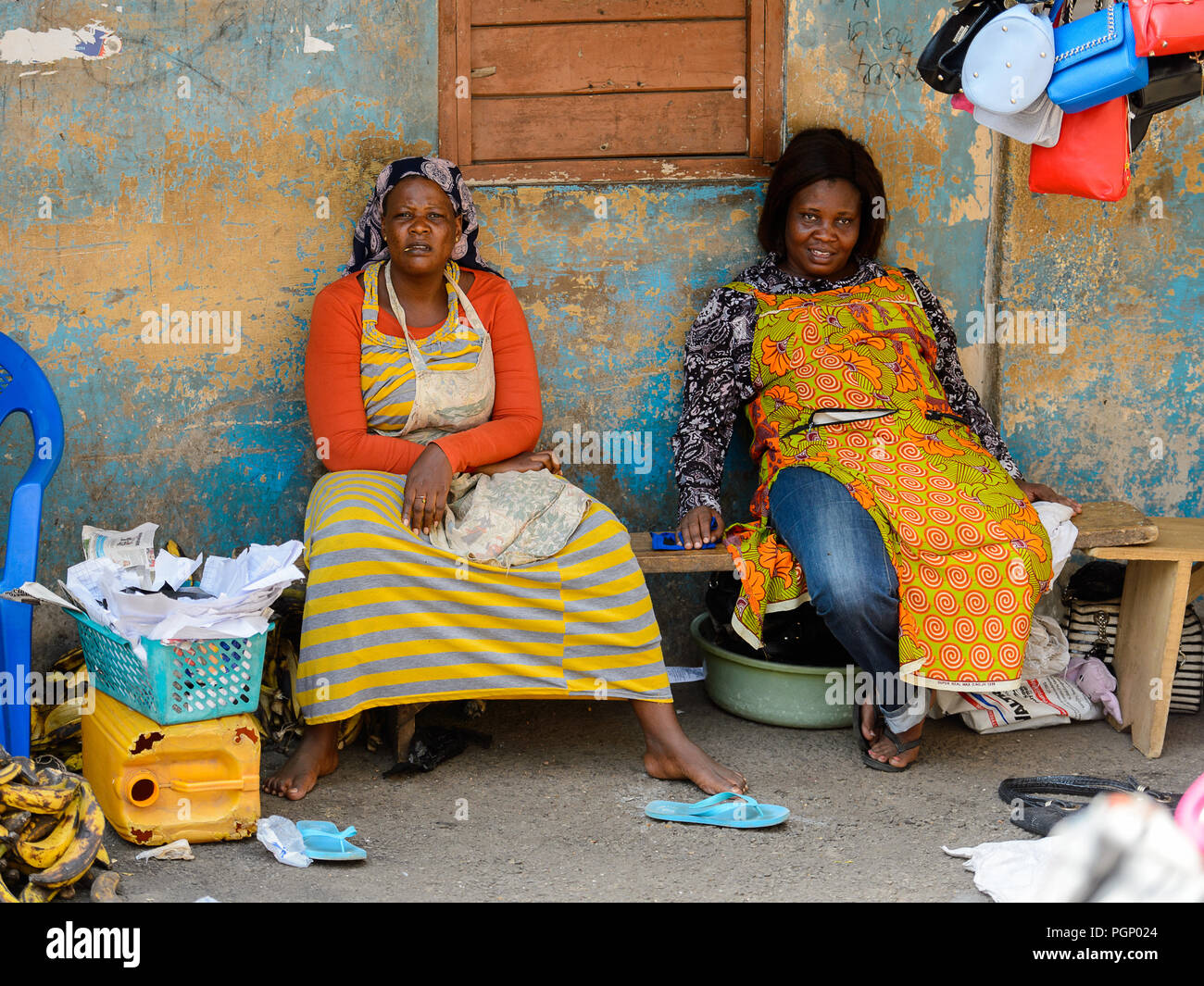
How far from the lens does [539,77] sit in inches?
152

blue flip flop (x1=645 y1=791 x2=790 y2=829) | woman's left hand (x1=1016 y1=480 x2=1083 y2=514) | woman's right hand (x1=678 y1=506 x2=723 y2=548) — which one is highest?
woman's left hand (x1=1016 y1=480 x2=1083 y2=514)

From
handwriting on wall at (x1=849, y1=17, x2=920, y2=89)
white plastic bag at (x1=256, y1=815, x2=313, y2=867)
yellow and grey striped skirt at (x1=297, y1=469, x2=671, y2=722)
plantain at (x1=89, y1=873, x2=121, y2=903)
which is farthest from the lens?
handwriting on wall at (x1=849, y1=17, x2=920, y2=89)

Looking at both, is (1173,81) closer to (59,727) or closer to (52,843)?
(52,843)

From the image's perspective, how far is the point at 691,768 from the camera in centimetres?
318

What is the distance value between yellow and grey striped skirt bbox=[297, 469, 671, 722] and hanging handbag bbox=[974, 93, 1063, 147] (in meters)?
1.42

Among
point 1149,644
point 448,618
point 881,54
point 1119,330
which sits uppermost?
point 881,54

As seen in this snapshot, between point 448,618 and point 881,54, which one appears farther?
point 881,54

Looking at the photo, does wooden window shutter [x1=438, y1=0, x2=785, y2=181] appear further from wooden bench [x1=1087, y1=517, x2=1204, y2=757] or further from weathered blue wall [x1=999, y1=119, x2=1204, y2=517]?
wooden bench [x1=1087, y1=517, x2=1204, y2=757]

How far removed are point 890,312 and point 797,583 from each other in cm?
96

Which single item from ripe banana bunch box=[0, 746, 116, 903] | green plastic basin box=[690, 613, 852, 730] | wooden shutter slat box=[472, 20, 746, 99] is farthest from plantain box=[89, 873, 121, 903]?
wooden shutter slat box=[472, 20, 746, 99]

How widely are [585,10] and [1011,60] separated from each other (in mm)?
1574

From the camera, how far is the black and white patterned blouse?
3797 millimetres

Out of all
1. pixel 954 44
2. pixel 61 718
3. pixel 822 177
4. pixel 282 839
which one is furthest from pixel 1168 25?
pixel 61 718

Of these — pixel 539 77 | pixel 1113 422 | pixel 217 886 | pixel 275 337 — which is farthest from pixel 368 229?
Answer: pixel 1113 422
